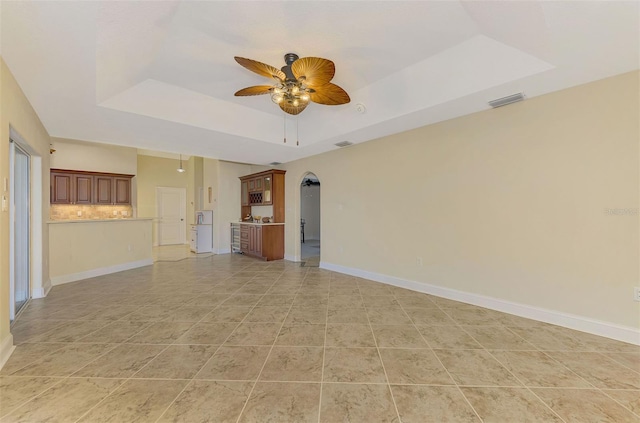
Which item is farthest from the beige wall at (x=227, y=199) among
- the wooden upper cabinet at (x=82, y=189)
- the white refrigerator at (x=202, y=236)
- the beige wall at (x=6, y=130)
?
the beige wall at (x=6, y=130)

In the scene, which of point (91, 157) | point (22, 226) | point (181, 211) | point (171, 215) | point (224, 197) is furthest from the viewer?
point (181, 211)

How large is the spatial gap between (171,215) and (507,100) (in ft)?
32.1

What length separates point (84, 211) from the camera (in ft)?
21.4

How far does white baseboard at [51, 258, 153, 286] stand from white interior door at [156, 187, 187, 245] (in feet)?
11.7

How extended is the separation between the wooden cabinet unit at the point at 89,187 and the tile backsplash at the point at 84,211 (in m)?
0.32

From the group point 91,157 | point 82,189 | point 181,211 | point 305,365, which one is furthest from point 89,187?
Result: point 305,365

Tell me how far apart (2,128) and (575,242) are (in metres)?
5.43

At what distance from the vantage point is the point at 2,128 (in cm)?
213

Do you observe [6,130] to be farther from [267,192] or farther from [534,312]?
[534,312]

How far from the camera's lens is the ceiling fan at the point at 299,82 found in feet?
7.36

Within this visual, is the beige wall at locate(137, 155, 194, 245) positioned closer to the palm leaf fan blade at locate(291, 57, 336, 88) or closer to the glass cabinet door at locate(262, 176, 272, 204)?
the glass cabinet door at locate(262, 176, 272, 204)

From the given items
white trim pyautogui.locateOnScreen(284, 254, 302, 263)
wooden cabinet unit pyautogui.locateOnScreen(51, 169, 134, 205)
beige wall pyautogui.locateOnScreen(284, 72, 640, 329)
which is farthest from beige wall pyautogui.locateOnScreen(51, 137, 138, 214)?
beige wall pyautogui.locateOnScreen(284, 72, 640, 329)

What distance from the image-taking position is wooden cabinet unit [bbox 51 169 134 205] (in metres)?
5.95

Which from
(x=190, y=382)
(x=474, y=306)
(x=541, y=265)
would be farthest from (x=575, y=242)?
(x=190, y=382)
